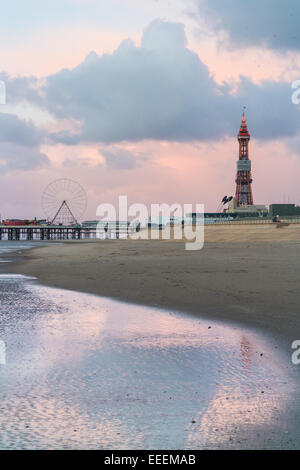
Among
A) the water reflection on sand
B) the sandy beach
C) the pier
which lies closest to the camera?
the water reflection on sand

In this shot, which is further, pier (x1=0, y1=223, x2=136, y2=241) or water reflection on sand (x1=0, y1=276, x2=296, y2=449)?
pier (x1=0, y1=223, x2=136, y2=241)

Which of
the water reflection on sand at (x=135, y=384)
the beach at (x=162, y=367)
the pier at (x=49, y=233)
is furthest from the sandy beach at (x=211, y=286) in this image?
the pier at (x=49, y=233)

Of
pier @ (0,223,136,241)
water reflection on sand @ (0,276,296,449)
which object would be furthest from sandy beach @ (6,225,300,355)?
pier @ (0,223,136,241)

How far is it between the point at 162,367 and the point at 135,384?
0.87m

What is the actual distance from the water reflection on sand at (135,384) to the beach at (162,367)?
0.05 ft

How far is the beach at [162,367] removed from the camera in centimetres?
424

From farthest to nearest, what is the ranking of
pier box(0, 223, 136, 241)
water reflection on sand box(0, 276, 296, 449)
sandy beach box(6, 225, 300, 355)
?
pier box(0, 223, 136, 241)
sandy beach box(6, 225, 300, 355)
water reflection on sand box(0, 276, 296, 449)

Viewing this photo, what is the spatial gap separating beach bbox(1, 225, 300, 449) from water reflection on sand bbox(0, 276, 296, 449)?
16 mm

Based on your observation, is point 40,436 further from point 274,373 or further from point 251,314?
point 251,314

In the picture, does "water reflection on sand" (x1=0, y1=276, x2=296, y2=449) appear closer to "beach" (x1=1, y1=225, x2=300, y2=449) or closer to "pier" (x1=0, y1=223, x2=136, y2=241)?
"beach" (x1=1, y1=225, x2=300, y2=449)

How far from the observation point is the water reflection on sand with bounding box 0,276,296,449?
421 cm

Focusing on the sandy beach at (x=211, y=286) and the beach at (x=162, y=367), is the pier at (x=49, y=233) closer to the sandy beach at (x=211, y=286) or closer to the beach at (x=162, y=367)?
the sandy beach at (x=211, y=286)

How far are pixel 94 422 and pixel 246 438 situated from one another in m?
1.56

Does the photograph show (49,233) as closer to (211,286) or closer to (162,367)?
(211,286)
